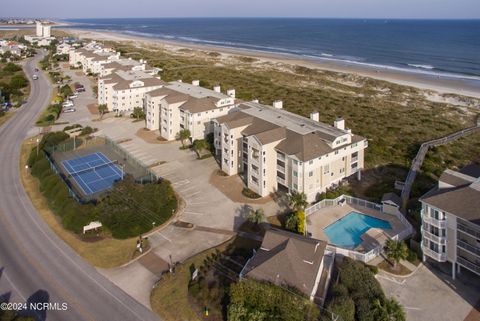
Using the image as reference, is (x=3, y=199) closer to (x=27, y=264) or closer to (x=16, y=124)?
(x=27, y=264)

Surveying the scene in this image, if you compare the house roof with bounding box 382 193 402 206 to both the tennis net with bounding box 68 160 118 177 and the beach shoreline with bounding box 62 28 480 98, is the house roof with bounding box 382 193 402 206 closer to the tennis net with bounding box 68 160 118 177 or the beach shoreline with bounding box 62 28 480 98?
the tennis net with bounding box 68 160 118 177

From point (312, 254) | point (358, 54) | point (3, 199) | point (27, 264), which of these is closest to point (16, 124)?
point (3, 199)

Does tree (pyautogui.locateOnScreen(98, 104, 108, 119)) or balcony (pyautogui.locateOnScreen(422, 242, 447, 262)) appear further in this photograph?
tree (pyautogui.locateOnScreen(98, 104, 108, 119))

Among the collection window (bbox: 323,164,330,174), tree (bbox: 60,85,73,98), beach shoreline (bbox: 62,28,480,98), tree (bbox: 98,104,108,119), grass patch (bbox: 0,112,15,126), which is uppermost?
beach shoreline (bbox: 62,28,480,98)

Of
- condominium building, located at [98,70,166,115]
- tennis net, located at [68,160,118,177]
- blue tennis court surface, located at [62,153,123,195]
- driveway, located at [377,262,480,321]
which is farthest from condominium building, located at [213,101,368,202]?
condominium building, located at [98,70,166,115]

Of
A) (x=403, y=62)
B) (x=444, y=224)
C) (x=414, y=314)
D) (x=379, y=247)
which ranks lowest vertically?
(x=414, y=314)
